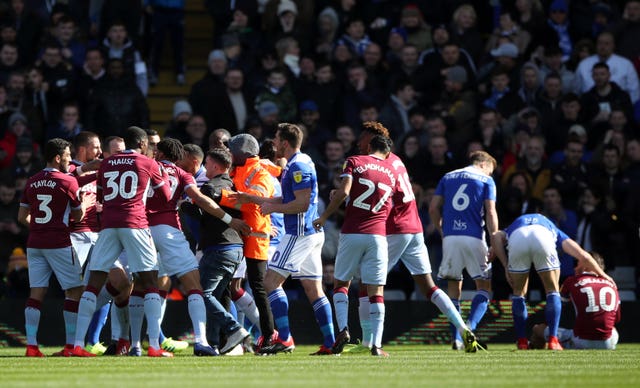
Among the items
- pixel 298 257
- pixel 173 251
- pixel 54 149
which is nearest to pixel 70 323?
pixel 173 251

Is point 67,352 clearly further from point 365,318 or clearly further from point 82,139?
point 365,318

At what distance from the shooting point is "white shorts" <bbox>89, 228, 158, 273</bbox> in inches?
555

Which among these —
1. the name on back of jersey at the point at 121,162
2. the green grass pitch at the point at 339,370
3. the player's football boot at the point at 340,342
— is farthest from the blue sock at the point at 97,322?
the player's football boot at the point at 340,342

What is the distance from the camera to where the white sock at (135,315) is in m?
14.6

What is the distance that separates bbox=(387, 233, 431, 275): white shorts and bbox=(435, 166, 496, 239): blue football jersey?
1338 mm

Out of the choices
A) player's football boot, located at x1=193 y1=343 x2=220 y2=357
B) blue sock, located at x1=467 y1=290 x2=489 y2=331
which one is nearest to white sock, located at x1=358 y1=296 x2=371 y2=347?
blue sock, located at x1=467 y1=290 x2=489 y2=331

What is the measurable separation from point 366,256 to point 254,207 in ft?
5.40

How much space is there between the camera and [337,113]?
22.3 meters

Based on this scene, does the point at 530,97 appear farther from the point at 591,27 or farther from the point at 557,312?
the point at 557,312

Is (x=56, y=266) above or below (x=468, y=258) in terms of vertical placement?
below

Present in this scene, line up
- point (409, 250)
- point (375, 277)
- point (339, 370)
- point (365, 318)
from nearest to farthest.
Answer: point (339, 370) < point (375, 277) < point (409, 250) < point (365, 318)

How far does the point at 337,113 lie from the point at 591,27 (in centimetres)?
538

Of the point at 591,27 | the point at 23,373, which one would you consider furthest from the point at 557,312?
the point at 591,27

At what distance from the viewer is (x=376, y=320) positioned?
46.3 feet
